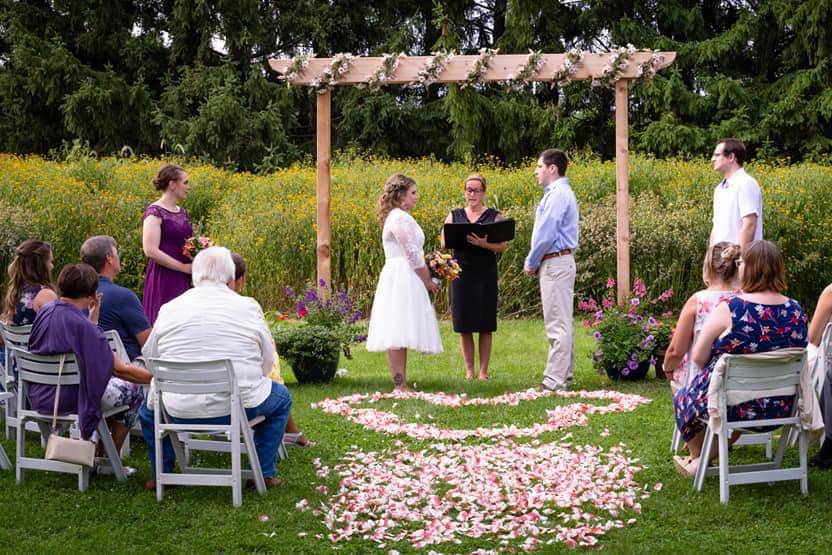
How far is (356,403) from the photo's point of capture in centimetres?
757

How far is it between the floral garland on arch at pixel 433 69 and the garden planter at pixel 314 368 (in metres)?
2.71

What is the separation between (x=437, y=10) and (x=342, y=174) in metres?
8.11

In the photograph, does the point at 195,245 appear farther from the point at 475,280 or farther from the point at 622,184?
the point at 622,184

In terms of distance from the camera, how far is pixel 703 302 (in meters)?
5.36

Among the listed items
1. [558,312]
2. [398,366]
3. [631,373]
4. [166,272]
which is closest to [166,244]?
[166,272]

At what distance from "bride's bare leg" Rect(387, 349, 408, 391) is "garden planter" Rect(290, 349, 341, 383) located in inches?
31.8

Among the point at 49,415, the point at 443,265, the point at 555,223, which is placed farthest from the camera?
the point at 443,265

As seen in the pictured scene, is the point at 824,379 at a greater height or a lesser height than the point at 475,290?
lesser

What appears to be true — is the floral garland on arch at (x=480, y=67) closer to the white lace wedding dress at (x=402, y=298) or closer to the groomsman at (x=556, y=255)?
the groomsman at (x=556, y=255)

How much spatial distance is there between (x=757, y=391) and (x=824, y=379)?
2.85 feet

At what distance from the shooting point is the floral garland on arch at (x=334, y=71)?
925 centimetres

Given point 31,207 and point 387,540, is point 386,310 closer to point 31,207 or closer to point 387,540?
point 387,540

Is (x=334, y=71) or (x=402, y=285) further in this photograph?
(x=334, y=71)

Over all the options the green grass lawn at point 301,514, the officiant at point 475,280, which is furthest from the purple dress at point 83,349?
the officiant at point 475,280
